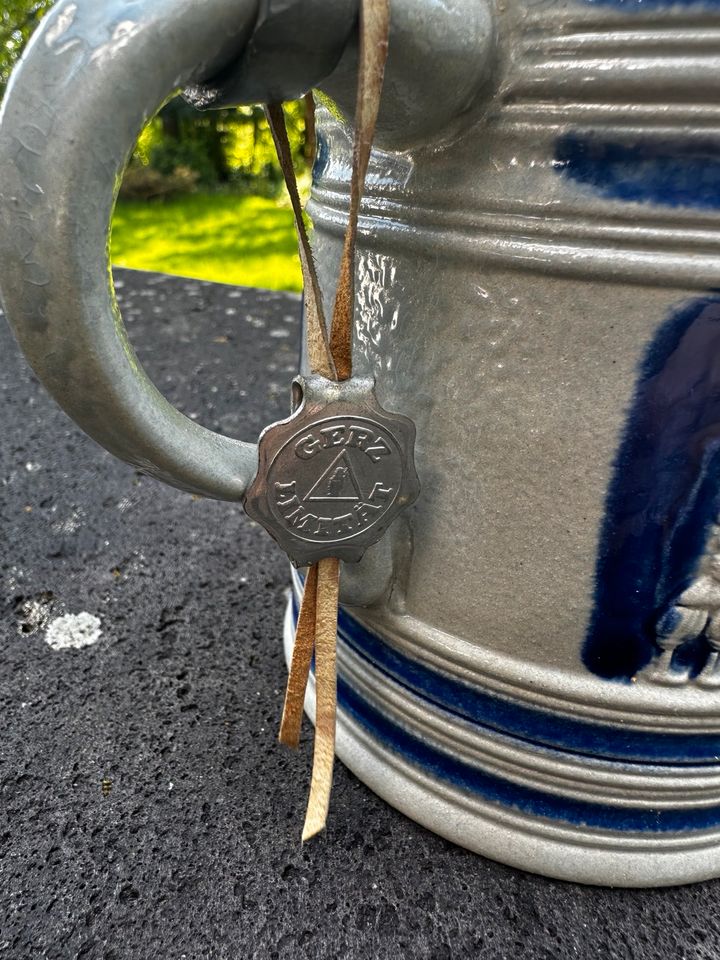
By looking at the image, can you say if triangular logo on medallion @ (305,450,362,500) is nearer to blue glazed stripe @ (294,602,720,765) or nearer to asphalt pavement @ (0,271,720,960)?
blue glazed stripe @ (294,602,720,765)

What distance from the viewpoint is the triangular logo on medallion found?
561 millimetres

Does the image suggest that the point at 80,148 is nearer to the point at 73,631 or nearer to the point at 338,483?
the point at 338,483

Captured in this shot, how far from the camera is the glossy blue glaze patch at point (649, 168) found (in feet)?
1.52

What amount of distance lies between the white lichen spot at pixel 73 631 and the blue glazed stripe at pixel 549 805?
0.46 metres

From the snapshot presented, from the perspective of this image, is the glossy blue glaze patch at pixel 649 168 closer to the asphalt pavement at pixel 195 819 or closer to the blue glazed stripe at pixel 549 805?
the blue glazed stripe at pixel 549 805

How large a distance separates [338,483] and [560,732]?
0.96ft

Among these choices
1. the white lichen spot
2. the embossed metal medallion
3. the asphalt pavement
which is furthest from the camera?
the white lichen spot

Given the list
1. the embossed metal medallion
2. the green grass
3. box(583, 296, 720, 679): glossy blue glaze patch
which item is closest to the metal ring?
the embossed metal medallion

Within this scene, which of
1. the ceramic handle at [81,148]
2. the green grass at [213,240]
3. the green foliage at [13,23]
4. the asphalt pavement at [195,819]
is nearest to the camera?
the ceramic handle at [81,148]

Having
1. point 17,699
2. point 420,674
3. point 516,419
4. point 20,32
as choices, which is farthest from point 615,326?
point 20,32

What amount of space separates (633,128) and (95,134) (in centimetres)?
32

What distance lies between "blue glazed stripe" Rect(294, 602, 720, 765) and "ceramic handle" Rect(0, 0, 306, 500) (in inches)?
15.6

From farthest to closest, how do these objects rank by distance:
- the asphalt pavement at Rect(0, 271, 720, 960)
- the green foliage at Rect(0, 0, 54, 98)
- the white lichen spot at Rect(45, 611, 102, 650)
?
the green foliage at Rect(0, 0, 54, 98) → the white lichen spot at Rect(45, 611, 102, 650) → the asphalt pavement at Rect(0, 271, 720, 960)

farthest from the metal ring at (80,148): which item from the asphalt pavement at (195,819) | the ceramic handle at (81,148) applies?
the asphalt pavement at (195,819)
